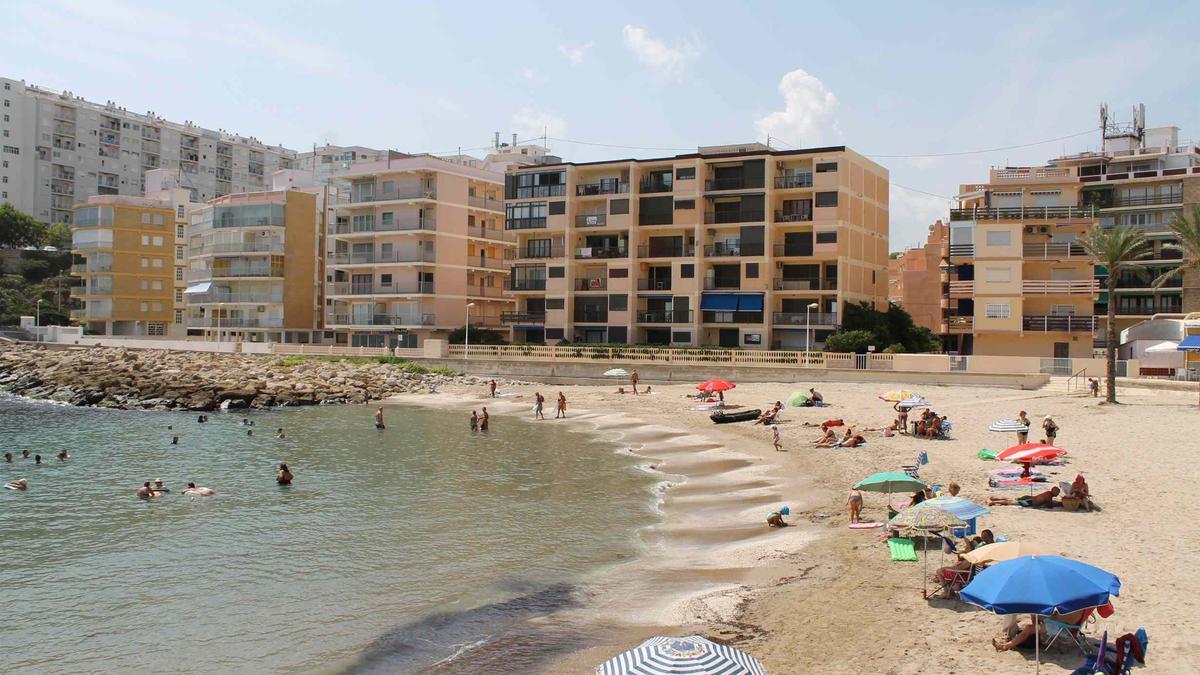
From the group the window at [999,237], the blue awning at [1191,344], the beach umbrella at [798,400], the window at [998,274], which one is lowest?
the beach umbrella at [798,400]

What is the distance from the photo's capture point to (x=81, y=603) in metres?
19.1

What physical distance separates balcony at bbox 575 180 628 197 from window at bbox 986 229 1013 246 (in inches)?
1140

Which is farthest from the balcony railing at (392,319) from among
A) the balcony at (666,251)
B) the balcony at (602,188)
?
the balcony at (666,251)

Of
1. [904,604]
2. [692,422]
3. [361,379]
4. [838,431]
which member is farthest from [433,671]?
[361,379]

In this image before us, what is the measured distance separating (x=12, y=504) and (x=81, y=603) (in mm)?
12805

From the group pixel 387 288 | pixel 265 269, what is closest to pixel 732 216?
pixel 387 288

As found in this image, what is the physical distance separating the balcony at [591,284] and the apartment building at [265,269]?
32057 millimetres

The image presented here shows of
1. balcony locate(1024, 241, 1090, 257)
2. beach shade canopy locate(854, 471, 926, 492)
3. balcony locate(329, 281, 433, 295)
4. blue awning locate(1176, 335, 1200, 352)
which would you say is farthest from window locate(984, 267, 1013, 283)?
balcony locate(329, 281, 433, 295)

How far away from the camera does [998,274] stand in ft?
209

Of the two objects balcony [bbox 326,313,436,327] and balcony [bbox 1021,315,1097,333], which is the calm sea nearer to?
balcony [bbox 1021,315,1097,333]

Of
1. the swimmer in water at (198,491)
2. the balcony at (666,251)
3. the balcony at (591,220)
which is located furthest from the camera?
the balcony at (591,220)

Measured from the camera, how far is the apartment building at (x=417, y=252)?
8262 centimetres

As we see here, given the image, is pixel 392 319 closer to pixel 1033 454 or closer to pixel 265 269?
pixel 265 269

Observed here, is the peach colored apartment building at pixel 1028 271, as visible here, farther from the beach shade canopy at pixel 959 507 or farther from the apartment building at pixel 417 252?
the beach shade canopy at pixel 959 507
